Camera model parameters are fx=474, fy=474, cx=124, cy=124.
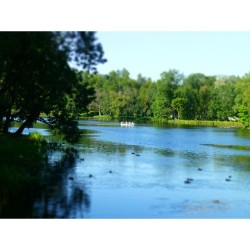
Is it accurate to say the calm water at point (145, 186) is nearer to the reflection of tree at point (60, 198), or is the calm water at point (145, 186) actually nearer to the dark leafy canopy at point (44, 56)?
the reflection of tree at point (60, 198)

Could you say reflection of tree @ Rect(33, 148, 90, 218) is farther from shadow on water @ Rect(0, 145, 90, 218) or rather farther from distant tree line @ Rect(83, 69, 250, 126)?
distant tree line @ Rect(83, 69, 250, 126)

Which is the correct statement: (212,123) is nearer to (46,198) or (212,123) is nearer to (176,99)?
→ (176,99)

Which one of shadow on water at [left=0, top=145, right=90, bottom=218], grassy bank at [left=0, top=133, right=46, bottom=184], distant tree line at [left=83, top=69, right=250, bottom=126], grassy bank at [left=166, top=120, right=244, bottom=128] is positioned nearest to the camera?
shadow on water at [left=0, top=145, right=90, bottom=218]

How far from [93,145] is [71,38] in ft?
→ 46.9

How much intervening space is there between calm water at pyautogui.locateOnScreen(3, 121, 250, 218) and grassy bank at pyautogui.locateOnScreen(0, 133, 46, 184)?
0.62m

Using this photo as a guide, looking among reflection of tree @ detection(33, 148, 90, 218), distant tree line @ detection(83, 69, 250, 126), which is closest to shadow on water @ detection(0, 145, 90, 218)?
reflection of tree @ detection(33, 148, 90, 218)

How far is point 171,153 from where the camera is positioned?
898 inches

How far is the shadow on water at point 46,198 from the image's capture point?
10.0 m

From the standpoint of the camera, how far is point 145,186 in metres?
13.7

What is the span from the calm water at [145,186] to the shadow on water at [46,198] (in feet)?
0.07

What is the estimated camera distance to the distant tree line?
50531 millimetres

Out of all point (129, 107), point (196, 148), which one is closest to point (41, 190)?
point (196, 148)

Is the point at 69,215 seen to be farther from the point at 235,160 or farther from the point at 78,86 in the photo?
the point at 235,160


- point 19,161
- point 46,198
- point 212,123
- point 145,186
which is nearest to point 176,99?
point 212,123
